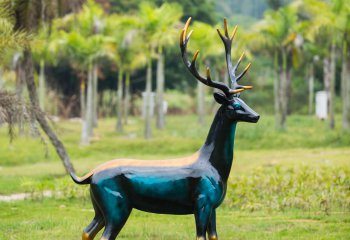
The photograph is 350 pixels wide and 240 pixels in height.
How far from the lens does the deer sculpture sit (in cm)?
775

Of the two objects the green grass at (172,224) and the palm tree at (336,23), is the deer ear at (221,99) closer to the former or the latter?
the green grass at (172,224)

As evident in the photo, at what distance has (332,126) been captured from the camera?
107 ft

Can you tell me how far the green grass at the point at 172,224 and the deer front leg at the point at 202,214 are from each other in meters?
2.14

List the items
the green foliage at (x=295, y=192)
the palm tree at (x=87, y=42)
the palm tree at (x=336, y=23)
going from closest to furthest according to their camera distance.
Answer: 1. the green foliage at (x=295, y=192)
2. the palm tree at (x=336, y=23)
3. the palm tree at (x=87, y=42)

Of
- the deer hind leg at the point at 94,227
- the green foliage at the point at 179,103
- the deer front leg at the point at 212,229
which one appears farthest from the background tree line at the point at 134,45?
the deer front leg at the point at 212,229

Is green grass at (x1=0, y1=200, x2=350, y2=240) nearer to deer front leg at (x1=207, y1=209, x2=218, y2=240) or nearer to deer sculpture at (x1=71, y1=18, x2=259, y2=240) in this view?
deer front leg at (x1=207, y1=209, x2=218, y2=240)

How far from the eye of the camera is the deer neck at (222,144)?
7.93 meters

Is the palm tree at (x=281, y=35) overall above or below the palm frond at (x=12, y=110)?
above

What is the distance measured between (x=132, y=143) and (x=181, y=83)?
22983 mm

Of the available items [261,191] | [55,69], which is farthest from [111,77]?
[261,191]

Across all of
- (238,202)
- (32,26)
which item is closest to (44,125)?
(32,26)

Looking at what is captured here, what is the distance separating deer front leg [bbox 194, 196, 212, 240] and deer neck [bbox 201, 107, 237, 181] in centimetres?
36

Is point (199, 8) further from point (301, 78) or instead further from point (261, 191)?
point (261, 191)

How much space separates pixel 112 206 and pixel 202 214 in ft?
2.97
